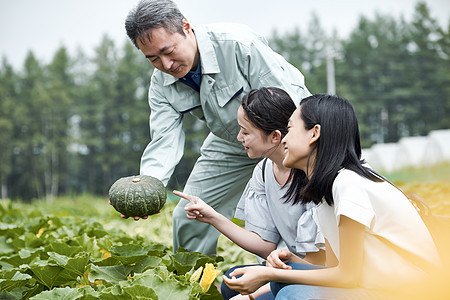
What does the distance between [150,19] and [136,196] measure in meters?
0.92

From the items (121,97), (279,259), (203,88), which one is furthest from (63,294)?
(121,97)

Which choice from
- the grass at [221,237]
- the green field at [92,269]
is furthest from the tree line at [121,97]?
the green field at [92,269]

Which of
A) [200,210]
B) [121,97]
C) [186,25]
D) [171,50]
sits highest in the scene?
[186,25]

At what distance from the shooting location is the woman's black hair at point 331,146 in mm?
1954

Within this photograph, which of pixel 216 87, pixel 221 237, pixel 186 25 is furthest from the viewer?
pixel 221 237

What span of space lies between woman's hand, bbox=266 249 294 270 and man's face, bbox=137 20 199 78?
3.83 feet

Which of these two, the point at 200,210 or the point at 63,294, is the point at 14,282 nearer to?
the point at 63,294

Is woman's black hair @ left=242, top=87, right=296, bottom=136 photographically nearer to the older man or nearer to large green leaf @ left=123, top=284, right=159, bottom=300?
the older man

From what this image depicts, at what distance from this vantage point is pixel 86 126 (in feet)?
114

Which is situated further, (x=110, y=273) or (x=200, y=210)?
(x=200, y=210)

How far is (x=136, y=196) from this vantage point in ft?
8.71

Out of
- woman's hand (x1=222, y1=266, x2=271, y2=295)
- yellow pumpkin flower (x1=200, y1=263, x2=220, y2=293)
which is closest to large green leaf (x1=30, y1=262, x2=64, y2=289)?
yellow pumpkin flower (x1=200, y1=263, x2=220, y2=293)

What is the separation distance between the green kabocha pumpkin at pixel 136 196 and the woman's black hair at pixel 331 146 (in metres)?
0.97

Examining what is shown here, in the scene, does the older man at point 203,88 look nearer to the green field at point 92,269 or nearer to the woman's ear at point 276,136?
the woman's ear at point 276,136
